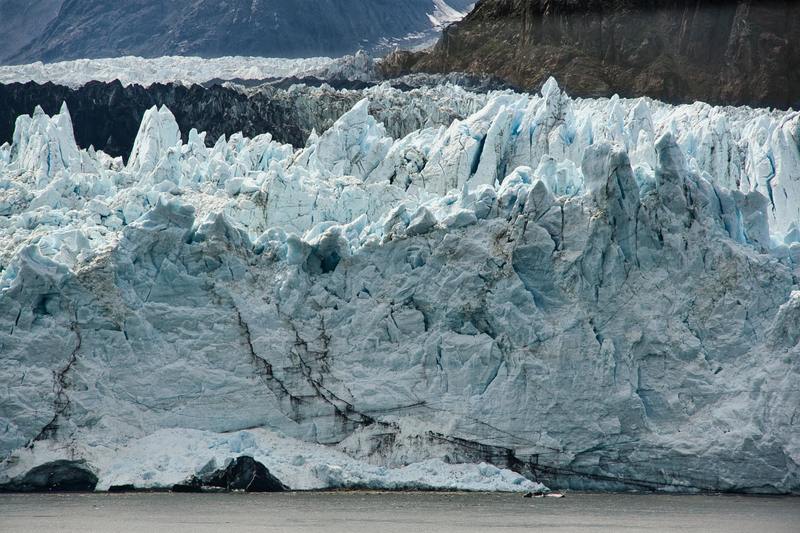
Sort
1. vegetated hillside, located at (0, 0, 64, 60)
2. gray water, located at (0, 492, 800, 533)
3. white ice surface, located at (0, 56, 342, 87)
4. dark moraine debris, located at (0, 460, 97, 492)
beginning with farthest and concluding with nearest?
vegetated hillside, located at (0, 0, 64, 60)
white ice surface, located at (0, 56, 342, 87)
dark moraine debris, located at (0, 460, 97, 492)
gray water, located at (0, 492, 800, 533)

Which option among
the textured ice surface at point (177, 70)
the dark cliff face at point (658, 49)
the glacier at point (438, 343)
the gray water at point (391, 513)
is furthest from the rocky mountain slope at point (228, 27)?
the gray water at point (391, 513)

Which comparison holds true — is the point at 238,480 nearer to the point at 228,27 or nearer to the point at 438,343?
the point at 438,343

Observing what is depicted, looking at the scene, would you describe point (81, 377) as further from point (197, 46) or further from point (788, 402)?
point (197, 46)

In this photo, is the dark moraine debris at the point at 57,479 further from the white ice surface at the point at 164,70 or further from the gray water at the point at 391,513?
the white ice surface at the point at 164,70

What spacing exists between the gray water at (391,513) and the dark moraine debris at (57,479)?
0.76 feet

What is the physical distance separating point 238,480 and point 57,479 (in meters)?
2.41

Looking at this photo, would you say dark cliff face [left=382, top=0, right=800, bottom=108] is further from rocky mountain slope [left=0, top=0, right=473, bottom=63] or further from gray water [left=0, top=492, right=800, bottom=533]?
gray water [left=0, top=492, right=800, bottom=533]

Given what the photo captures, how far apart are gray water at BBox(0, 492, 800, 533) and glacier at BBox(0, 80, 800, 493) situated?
1.27 feet

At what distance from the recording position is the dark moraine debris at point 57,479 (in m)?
17.5

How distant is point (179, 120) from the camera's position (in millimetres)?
31375

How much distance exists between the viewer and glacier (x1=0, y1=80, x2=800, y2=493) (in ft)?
57.8

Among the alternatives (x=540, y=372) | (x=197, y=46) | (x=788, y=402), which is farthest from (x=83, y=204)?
(x=197, y=46)

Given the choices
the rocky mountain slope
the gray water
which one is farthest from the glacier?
the rocky mountain slope

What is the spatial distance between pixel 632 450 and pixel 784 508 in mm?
2084
